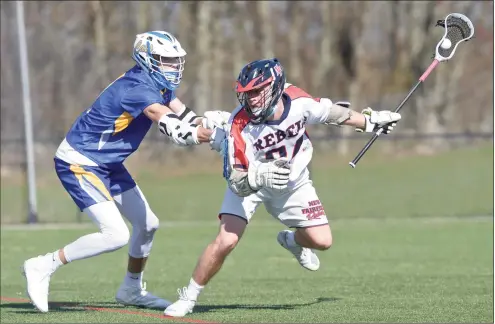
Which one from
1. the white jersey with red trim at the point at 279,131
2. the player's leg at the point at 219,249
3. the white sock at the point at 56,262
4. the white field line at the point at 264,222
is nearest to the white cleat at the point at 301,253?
the player's leg at the point at 219,249

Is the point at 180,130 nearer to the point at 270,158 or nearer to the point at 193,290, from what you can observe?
the point at 270,158

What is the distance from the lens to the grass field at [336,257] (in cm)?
919

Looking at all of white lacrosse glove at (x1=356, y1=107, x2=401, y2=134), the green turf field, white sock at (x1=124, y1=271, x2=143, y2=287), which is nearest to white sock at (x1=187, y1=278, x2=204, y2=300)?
the green turf field

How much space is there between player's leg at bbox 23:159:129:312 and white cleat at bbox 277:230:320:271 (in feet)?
4.91

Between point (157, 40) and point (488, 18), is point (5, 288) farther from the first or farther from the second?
point (488, 18)

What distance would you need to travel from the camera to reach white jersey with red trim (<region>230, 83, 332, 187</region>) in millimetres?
8637

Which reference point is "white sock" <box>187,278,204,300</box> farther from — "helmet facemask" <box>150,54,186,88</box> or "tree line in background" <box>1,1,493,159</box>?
"tree line in background" <box>1,1,493,159</box>

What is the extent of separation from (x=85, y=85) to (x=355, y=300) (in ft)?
43.4

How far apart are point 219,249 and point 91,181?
1.28 metres

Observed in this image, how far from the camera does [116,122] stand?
9.13 m

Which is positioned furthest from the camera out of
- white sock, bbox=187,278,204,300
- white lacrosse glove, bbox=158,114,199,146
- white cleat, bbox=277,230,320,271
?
white cleat, bbox=277,230,320,271

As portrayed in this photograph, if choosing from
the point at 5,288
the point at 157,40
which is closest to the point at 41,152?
the point at 5,288

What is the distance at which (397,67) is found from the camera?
3128 cm

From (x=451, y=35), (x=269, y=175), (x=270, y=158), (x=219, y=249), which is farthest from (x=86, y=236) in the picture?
(x=451, y=35)
